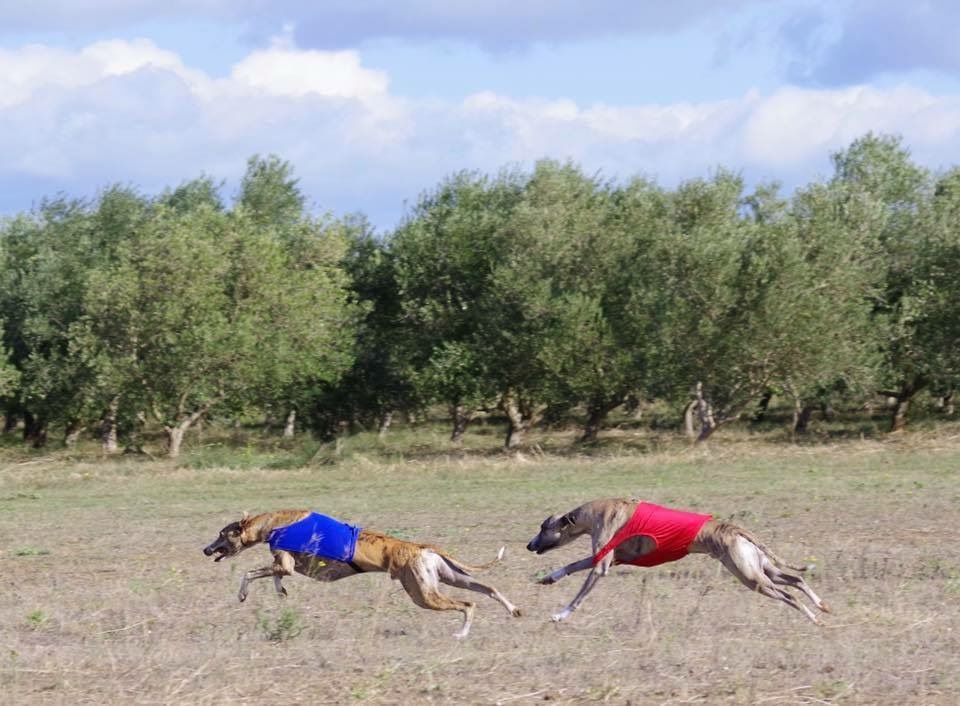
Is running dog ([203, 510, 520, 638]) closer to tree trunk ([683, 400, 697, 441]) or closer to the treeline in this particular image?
the treeline

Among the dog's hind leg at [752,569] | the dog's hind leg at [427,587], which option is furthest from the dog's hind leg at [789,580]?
the dog's hind leg at [427,587]

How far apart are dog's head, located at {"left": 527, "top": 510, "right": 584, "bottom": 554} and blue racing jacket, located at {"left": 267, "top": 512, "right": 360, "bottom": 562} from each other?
183cm

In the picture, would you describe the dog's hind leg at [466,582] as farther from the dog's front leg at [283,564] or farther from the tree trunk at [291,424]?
the tree trunk at [291,424]

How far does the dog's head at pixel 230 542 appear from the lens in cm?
1343

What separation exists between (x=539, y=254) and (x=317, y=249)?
11579 millimetres

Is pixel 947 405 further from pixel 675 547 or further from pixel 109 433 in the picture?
pixel 675 547

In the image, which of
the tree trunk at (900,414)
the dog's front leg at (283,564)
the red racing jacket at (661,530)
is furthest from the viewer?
the tree trunk at (900,414)

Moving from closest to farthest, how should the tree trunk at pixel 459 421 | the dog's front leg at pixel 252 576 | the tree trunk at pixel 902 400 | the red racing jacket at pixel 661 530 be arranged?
the red racing jacket at pixel 661 530
the dog's front leg at pixel 252 576
the tree trunk at pixel 902 400
the tree trunk at pixel 459 421

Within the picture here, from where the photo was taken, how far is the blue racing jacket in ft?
41.0

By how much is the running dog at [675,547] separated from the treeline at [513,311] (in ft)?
89.9

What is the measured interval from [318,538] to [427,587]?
1.26 m

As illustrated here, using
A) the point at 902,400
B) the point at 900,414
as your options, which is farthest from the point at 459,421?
the point at 902,400

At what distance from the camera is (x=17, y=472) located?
37062 mm

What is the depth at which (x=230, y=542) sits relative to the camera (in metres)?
13.5
